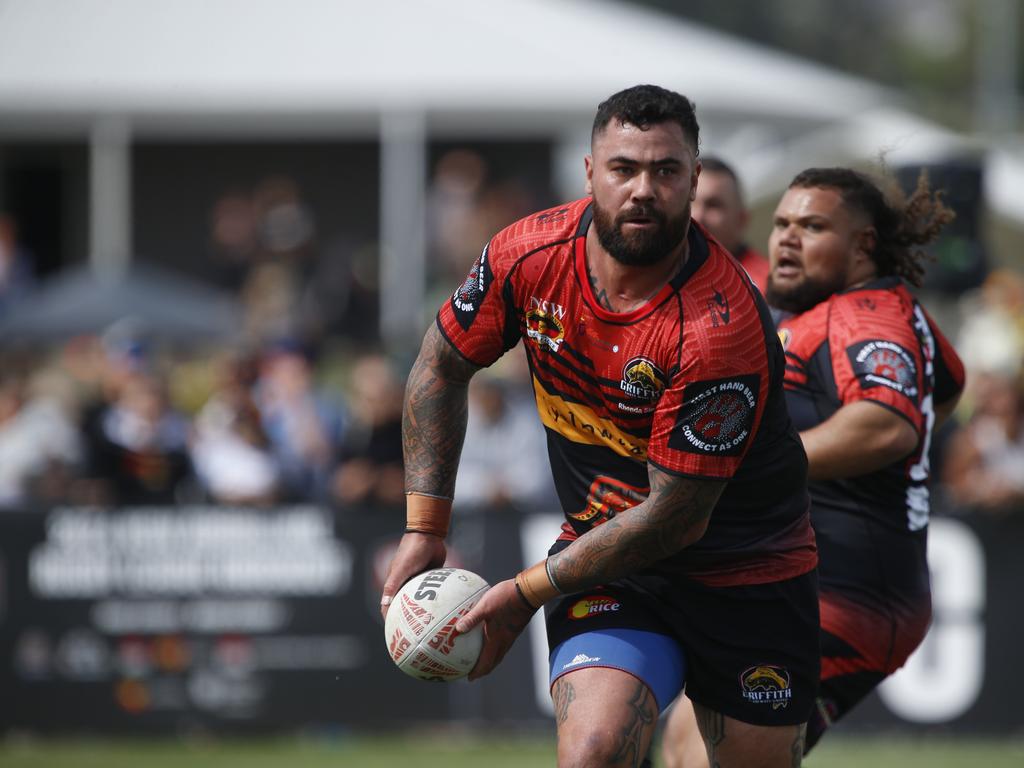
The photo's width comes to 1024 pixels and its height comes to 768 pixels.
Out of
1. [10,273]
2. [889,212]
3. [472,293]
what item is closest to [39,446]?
[472,293]

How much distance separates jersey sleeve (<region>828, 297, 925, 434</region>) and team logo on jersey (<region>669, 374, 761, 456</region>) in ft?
3.34

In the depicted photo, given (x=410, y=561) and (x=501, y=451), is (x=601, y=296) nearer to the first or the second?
(x=410, y=561)

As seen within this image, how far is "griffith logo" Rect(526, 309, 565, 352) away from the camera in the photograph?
4508 mm

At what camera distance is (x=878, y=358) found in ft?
17.1

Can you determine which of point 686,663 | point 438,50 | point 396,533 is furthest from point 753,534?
point 438,50

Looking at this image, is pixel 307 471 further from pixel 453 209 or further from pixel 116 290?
pixel 453 209

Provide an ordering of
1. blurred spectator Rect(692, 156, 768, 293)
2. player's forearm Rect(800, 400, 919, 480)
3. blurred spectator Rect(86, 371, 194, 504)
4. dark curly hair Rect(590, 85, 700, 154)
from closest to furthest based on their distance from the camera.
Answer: dark curly hair Rect(590, 85, 700, 154) → player's forearm Rect(800, 400, 919, 480) → blurred spectator Rect(692, 156, 768, 293) → blurred spectator Rect(86, 371, 194, 504)

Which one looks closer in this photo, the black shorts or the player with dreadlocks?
the black shorts

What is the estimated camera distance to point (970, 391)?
12.2 metres

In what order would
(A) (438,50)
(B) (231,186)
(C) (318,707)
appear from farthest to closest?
(B) (231,186) < (A) (438,50) < (C) (318,707)

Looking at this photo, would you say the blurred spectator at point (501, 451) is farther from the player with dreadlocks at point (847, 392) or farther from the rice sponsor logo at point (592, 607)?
the rice sponsor logo at point (592, 607)

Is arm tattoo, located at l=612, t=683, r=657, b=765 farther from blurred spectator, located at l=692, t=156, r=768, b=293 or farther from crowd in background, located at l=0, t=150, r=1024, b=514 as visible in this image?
crowd in background, located at l=0, t=150, r=1024, b=514

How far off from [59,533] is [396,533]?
7.25 ft

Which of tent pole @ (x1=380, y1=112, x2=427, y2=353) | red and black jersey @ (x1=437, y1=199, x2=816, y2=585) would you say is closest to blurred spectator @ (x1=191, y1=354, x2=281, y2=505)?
red and black jersey @ (x1=437, y1=199, x2=816, y2=585)
